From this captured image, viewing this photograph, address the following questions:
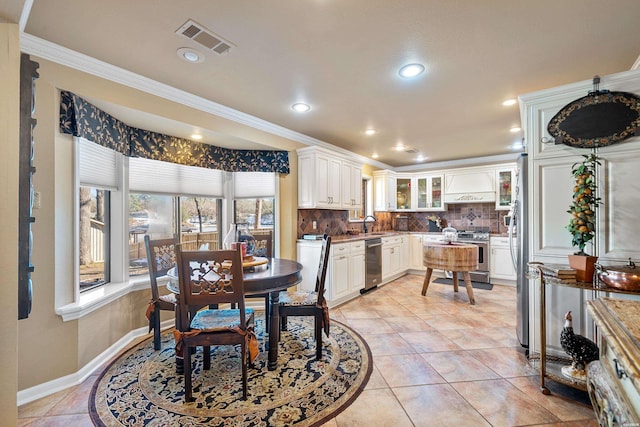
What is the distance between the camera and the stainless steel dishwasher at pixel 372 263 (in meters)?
4.49

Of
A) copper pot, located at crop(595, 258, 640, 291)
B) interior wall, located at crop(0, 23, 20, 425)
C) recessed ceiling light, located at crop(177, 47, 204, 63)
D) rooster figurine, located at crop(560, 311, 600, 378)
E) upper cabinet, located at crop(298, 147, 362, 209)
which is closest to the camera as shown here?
interior wall, located at crop(0, 23, 20, 425)

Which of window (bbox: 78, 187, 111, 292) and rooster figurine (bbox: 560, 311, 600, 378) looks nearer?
rooster figurine (bbox: 560, 311, 600, 378)

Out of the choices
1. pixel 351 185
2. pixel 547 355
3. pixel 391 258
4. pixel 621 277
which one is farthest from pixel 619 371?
pixel 391 258

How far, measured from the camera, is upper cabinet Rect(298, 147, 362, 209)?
3.97 m

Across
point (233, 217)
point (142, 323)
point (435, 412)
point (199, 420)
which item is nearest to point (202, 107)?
point (233, 217)

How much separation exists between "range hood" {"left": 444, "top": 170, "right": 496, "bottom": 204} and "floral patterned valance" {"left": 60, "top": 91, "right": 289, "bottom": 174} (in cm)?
366

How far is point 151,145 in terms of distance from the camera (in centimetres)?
301

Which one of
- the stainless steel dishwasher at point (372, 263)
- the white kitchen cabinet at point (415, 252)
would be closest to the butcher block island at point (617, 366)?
the stainless steel dishwasher at point (372, 263)

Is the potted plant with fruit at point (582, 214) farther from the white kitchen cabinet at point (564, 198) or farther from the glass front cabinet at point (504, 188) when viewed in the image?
the glass front cabinet at point (504, 188)

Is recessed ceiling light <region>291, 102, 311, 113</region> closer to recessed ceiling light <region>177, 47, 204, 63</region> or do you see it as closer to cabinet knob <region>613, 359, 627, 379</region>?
recessed ceiling light <region>177, 47, 204, 63</region>

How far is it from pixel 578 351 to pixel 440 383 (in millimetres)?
918

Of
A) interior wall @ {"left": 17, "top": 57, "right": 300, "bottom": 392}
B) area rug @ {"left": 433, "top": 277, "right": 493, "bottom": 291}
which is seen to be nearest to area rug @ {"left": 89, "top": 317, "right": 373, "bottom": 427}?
interior wall @ {"left": 17, "top": 57, "right": 300, "bottom": 392}

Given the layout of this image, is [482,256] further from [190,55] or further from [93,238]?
[93,238]

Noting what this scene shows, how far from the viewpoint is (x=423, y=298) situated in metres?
4.22
